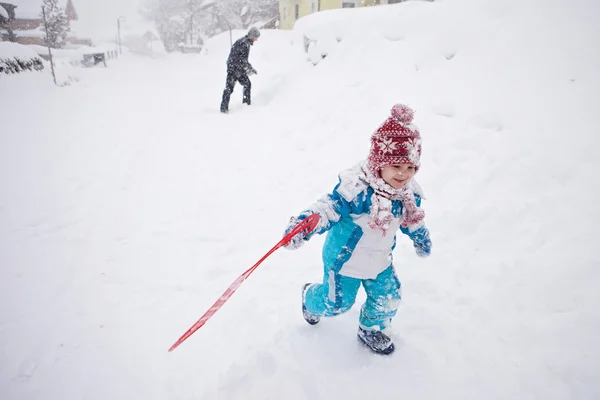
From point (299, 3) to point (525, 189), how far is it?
28070 millimetres

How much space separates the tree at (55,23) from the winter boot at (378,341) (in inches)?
1486

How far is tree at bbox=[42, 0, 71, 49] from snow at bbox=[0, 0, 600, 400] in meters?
32.7

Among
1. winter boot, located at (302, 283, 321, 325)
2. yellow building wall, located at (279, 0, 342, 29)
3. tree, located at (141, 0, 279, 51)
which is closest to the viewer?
winter boot, located at (302, 283, 321, 325)

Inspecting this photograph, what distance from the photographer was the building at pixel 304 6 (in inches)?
761

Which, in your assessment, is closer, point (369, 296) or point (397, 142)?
point (397, 142)

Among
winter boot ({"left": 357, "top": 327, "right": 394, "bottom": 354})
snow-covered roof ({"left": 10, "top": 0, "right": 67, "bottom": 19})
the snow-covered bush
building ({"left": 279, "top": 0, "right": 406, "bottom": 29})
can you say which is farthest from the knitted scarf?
snow-covered roof ({"left": 10, "top": 0, "right": 67, "bottom": 19})

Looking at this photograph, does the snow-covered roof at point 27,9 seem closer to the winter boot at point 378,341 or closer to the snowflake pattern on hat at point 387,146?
the snowflake pattern on hat at point 387,146

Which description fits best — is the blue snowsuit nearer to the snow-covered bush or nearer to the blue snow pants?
the blue snow pants

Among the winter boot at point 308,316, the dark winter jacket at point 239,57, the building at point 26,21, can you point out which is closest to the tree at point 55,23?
the building at point 26,21

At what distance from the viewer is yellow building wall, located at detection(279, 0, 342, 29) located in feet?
67.7

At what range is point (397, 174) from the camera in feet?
5.62

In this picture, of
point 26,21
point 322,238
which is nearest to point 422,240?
point 322,238

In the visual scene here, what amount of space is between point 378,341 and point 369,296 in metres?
0.31

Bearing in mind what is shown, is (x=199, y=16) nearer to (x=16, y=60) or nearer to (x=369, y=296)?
(x=16, y=60)
